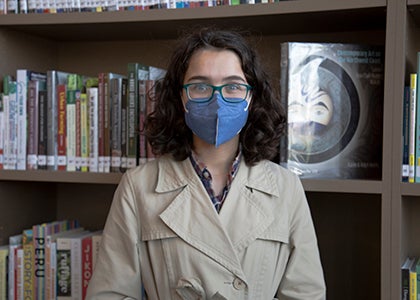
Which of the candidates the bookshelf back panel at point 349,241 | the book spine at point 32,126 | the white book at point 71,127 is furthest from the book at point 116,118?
the bookshelf back panel at point 349,241

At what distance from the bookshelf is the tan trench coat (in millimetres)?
179

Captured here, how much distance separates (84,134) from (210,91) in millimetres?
540

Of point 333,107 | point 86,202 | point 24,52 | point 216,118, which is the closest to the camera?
point 216,118

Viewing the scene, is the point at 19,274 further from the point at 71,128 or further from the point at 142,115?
the point at 142,115

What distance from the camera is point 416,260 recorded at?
68.8 inches

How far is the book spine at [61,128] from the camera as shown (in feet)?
5.92

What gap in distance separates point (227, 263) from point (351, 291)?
2.20 feet

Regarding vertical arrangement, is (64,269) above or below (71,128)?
below

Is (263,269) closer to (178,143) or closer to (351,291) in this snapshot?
(178,143)

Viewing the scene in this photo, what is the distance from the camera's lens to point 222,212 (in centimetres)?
142

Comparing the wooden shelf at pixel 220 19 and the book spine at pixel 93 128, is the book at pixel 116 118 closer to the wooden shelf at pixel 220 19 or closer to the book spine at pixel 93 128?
the book spine at pixel 93 128

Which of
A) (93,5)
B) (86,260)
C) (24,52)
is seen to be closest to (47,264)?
(86,260)

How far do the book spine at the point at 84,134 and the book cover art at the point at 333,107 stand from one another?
567 millimetres

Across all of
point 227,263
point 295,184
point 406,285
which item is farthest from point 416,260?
point 227,263
